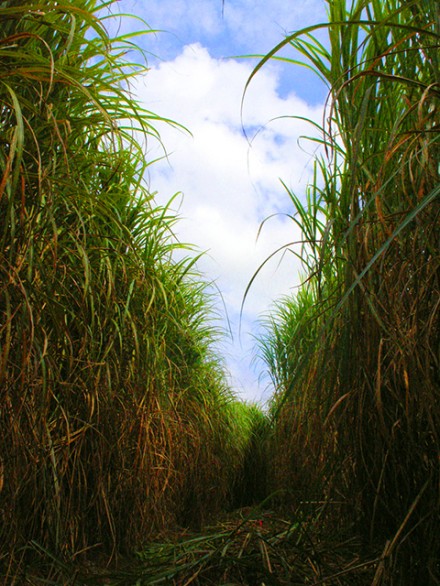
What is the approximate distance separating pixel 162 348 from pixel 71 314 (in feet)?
2.34

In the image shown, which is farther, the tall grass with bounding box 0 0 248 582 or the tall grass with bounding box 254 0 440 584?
the tall grass with bounding box 0 0 248 582

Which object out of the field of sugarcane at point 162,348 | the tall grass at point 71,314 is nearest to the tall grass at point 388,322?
the field of sugarcane at point 162,348

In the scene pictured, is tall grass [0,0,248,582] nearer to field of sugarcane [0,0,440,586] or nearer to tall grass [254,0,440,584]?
field of sugarcane [0,0,440,586]

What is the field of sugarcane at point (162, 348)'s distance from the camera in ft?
3.55

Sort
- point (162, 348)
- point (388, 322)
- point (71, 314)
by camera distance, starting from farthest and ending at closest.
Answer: point (162, 348), point (71, 314), point (388, 322)

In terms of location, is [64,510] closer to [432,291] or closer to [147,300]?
[147,300]

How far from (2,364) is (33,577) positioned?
24.3 inches

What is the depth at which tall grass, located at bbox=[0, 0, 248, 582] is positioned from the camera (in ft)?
4.03

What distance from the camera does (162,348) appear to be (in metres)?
2.17

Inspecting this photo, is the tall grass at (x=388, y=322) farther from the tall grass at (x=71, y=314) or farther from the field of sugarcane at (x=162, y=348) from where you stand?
the tall grass at (x=71, y=314)

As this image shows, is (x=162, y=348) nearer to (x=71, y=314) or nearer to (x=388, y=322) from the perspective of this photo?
(x=71, y=314)

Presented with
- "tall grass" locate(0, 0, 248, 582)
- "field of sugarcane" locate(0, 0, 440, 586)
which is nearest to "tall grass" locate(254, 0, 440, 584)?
"field of sugarcane" locate(0, 0, 440, 586)

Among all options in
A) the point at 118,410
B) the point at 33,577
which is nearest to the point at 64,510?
the point at 33,577

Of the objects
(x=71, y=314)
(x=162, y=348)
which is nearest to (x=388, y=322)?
(x=71, y=314)
